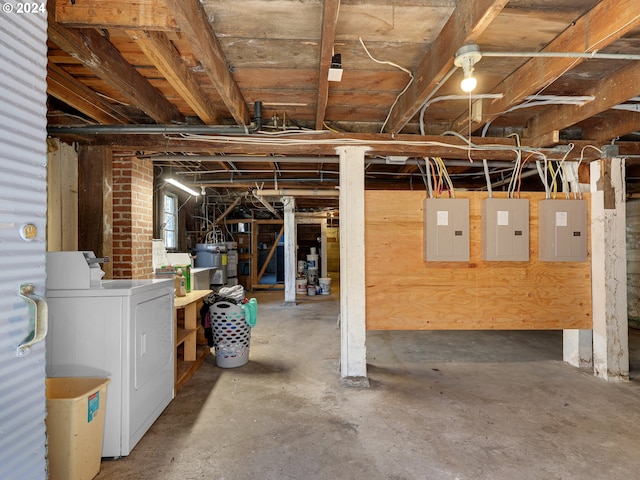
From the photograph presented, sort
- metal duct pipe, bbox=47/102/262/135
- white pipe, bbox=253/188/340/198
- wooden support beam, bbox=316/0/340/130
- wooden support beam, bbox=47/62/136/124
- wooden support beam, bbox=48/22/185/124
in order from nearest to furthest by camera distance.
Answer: wooden support beam, bbox=316/0/340/130
wooden support beam, bbox=48/22/185/124
wooden support beam, bbox=47/62/136/124
metal duct pipe, bbox=47/102/262/135
white pipe, bbox=253/188/340/198

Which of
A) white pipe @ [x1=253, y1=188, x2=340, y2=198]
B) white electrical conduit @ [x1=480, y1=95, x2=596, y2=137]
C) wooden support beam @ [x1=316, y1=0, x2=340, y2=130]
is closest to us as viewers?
wooden support beam @ [x1=316, y1=0, x2=340, y2=130]

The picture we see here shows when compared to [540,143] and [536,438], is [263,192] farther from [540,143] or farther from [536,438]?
[536,438]

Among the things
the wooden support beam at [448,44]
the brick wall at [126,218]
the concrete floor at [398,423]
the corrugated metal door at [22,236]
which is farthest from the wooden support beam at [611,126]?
the brick wall at [126,218]

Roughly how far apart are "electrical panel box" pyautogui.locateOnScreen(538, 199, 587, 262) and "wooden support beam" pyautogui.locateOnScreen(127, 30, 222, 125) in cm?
304

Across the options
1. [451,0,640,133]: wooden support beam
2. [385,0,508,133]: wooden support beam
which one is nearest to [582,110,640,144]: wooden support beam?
[451,0,640,133]: wooden support beam

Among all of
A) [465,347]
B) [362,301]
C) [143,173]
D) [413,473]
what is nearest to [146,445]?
[413,473]

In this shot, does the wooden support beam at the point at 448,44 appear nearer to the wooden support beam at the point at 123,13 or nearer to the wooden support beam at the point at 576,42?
the wooden support beam at the point at 576,42

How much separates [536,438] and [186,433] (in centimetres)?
229

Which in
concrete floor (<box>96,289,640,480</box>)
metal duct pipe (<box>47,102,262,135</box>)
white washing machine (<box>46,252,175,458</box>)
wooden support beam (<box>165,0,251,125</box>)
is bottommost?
concrete floor (<box>96,289,640,480</box>)

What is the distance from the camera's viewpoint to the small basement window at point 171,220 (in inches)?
238

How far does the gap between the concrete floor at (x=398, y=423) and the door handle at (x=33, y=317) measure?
1078mm

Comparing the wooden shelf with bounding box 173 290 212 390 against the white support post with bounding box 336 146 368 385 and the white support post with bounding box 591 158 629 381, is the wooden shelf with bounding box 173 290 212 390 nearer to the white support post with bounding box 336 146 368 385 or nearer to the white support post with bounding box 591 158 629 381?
the white support post with bounding box 336 146 368 385

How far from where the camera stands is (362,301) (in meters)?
3.02

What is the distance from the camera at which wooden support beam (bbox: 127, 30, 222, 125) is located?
5.58 ft
